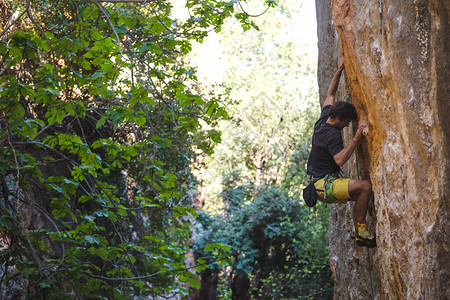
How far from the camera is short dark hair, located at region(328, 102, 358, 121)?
5199mm

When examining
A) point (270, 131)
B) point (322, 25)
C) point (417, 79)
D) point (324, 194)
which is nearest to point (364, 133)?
point (324, 194)

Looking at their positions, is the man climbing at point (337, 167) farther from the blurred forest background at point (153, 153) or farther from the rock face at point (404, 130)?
the blurred forest background at point (153, 153)

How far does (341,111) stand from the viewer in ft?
17.1

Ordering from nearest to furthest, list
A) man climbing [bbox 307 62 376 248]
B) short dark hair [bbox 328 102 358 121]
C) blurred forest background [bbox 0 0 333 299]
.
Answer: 1. man climbing [bbox 307 62 376 248]
2. short dark hair [bbox 328 102 358 121]
3. blurred forest background [bbox 0 0 333 299]

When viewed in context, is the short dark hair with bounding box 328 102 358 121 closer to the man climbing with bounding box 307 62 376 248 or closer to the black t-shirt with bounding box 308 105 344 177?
the man climbing with bounding box 307 62 376 248

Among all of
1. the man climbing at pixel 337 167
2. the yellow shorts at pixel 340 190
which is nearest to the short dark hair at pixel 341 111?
the man climbing at pixel 337 167

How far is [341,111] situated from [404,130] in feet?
3.67

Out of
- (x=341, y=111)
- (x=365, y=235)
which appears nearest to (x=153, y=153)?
(x=341, y=111)

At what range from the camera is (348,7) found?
5008 millimetres

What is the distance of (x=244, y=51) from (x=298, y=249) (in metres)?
11.1

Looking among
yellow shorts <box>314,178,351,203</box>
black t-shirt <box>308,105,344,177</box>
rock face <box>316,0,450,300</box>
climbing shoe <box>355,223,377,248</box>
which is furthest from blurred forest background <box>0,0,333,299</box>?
climbing shoe <box>355,223,377,248</box>

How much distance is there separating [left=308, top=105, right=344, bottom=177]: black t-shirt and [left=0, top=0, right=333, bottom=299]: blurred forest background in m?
1.32

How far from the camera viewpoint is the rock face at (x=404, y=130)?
145 inches

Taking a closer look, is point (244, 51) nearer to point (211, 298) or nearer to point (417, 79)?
point (211, 298)
